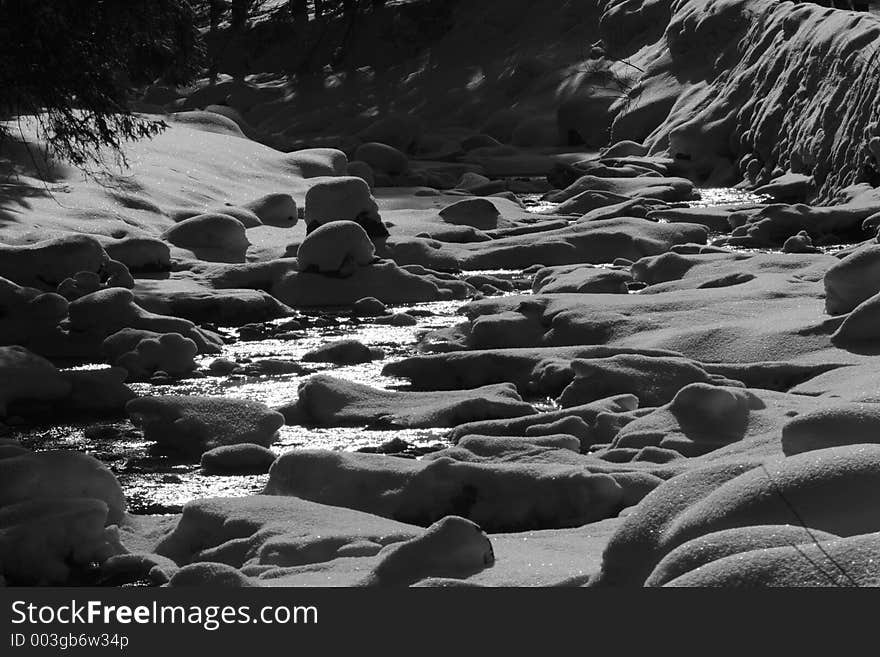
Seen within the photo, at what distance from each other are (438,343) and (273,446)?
1992 mm

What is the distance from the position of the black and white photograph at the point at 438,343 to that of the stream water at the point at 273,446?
27 millimetres

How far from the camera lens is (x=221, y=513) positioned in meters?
4.24

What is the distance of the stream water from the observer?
5.10 meters

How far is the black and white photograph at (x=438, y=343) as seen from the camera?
11.3 ft

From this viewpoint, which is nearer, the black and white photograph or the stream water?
the black and white photograph

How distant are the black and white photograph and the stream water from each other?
27 millimetres

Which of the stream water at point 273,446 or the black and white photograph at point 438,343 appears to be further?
the stream water at point 273,446

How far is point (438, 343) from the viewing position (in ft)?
24.3

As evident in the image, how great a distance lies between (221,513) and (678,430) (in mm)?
1822

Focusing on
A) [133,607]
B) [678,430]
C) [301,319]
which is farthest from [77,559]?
[301,319]

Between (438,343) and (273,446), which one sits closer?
(273,446)

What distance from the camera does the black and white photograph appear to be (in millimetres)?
3447

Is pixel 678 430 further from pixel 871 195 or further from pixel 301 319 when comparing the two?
pixel 871 195

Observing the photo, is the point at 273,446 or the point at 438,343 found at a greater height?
the point at 273,446
